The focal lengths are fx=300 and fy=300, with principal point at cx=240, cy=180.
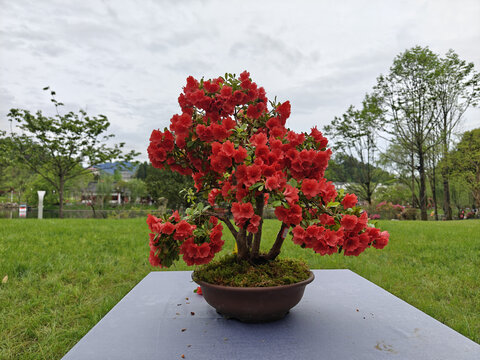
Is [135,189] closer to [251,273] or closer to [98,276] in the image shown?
[98,276]

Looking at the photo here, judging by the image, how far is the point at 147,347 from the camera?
1.33 meters

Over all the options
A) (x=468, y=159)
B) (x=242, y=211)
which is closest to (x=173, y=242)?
(x=242, y=211)

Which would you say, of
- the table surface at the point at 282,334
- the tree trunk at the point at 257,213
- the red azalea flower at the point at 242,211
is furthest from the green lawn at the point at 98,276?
the red azalea flower at the point at 242,211

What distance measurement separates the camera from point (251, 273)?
1543 millimetres

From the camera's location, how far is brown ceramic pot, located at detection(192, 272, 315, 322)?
141 cm

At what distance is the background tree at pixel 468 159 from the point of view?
1455 centimetres

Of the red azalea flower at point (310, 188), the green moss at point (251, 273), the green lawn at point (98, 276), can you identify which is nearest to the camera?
the red azalea flower at point (310, 188)

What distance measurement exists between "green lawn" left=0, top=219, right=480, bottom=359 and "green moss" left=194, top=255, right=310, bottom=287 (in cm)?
111

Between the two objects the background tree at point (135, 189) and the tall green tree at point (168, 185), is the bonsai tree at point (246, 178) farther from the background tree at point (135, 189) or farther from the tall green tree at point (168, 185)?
the background tree at point (135, 189)

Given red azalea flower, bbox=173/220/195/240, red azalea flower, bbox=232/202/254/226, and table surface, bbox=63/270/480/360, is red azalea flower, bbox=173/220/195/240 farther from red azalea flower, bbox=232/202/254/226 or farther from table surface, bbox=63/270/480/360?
table surface, bbox=63/270/480/360

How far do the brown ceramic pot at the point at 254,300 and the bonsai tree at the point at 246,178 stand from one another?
0.19 m

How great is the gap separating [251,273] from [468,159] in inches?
668

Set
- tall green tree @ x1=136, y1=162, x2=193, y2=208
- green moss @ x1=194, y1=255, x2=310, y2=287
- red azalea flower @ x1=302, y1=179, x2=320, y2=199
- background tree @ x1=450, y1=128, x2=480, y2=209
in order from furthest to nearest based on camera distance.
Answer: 1. tall green tree @ x1=136, y1=162, x2=193, y2=208
2. background tree @ x1=450, y1=128, x2=480, y2=209
3. green moss @ x1=194, y1=255, x2=310, y2=287
4. red azalea flower @ x1=302, y1=179, x2=320, y2=199

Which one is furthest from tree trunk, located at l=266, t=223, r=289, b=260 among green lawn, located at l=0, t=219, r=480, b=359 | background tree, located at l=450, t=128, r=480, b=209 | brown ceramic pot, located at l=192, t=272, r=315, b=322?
background tree, located at l=450, t=128, r=480, b=209
